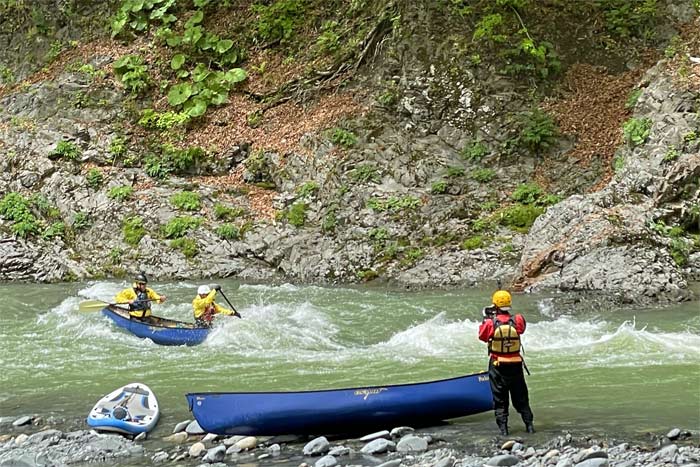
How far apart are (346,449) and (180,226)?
38.2 feet

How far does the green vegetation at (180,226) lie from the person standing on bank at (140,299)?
5.15 metres

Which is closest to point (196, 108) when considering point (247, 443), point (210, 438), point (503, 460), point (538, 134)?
point (538, 134)

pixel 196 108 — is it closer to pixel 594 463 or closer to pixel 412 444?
pixel 412 444

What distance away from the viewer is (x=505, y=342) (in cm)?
646

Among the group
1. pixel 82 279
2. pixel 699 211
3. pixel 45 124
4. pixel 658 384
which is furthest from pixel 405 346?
pixel 45 124

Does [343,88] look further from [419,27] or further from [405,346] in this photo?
[405,346]

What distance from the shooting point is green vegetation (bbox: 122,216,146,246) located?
1744 cm

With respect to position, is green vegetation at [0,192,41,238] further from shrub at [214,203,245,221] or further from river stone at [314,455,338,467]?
river stone at [314,455,338,467]

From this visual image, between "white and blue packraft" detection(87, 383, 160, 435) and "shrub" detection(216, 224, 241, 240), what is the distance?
9.31m

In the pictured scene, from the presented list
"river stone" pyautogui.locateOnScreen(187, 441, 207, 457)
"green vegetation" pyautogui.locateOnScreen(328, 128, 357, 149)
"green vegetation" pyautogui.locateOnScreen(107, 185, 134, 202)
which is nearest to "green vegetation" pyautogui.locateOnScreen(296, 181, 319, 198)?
"green vegetation" pyautogui.locateOnScreen(328, 128, 357, 149)

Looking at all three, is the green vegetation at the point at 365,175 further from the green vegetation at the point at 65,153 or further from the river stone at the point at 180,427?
the river stone at the point at 180,427

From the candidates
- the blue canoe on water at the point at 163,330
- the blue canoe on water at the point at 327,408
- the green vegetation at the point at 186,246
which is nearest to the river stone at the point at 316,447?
the blue canoe on water at the point at 327,408

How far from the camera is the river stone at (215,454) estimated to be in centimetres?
642

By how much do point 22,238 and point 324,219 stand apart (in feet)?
22.6
